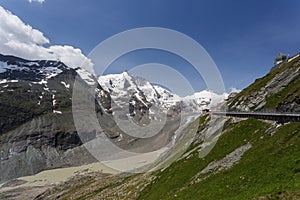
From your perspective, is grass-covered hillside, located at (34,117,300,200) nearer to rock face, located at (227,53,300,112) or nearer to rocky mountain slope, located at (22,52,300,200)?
rocky mountain slope, located at (22,52,300,200)

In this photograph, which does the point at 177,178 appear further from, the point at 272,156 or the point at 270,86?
the point at 270,86

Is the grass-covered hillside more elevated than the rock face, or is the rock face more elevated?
the rock face

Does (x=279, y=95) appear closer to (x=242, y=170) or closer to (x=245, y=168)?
(x=245, y=168)

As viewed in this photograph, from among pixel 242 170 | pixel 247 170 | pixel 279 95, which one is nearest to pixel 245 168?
pixel 242 170

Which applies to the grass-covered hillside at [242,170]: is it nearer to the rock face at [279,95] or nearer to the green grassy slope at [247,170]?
the green grassy slope at [247,170]

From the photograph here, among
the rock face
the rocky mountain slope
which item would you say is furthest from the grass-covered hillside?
the rock face

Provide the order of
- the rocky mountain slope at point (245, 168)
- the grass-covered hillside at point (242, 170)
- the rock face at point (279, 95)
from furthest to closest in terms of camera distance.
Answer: the rock face at point (279, 95)
the rocky mountain slope at point (245, 168)
the grass-covered hillside at point (242, 170)

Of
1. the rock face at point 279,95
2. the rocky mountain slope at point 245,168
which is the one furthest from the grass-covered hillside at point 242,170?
the rock face at point 279,95

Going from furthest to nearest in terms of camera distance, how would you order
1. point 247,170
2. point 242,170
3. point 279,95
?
point 279,95 < point 242,170 < point 247,170

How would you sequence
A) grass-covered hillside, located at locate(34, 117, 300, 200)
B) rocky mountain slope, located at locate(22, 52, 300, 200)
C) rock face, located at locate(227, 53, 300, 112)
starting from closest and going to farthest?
grass-covered hillside, located at locate(34, 117, 300, 200) < rocky mountain slope, located at locate(22, 52, 300, 200) < rock face, located at locate(227, 53, 300, 112)

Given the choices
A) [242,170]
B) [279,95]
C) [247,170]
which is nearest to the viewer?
[247,170]

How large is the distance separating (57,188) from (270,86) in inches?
4927

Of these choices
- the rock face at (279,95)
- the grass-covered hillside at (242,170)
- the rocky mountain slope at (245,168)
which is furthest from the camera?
the rock face at (279,95)

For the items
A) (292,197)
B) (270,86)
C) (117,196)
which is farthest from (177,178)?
(270,86)
